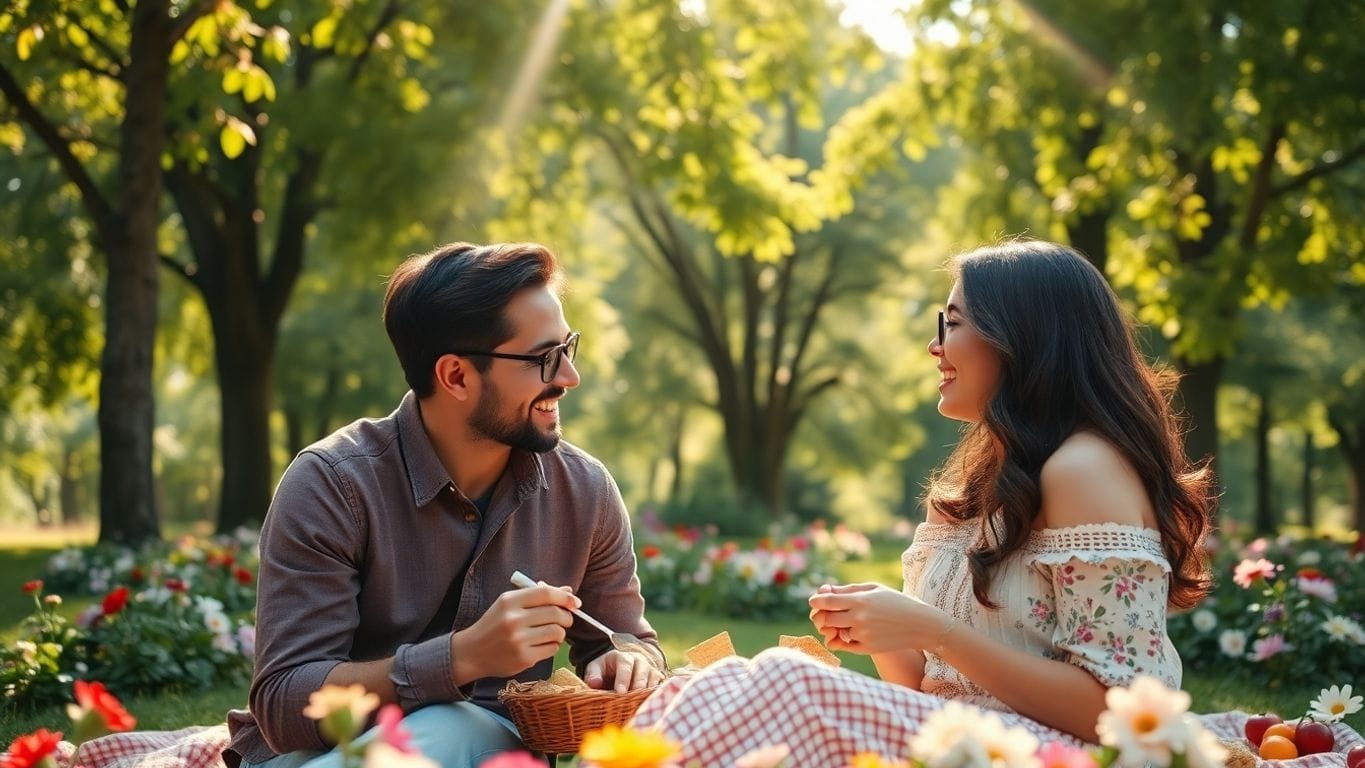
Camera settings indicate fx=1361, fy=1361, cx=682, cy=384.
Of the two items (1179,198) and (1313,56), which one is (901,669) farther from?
(1179,198)

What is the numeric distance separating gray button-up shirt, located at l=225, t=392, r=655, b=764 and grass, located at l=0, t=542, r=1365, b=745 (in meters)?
2.03

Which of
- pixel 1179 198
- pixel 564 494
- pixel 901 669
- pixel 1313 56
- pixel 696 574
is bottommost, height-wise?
pixel 696 574

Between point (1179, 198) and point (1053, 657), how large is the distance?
9.57 m

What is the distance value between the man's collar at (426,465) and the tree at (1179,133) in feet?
24.3

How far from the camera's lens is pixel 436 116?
41.8 feet

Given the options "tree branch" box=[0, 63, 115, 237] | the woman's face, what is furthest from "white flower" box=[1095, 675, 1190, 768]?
"tree branch" box=[0, 63, 115, 237]

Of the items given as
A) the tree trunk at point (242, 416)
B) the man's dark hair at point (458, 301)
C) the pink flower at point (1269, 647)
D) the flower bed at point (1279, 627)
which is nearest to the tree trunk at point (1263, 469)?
the tree trunk at point (242, 416)

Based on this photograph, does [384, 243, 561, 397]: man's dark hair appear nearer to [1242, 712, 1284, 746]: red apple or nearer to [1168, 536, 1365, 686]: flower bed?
[1242, 712, 1284, 746]: red apple

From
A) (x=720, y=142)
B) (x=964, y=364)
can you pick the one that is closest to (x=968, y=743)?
(x=964, y=364)

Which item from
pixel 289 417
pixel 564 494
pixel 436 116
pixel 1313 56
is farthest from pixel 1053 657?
pixel 289 417

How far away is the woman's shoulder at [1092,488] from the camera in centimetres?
307

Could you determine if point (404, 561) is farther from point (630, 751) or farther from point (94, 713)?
point (630, 751)

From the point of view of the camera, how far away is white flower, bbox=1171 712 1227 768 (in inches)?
73.3

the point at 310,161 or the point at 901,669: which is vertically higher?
the point at 310,161
